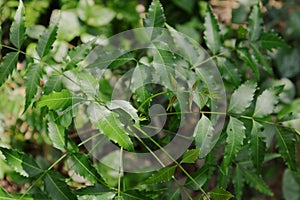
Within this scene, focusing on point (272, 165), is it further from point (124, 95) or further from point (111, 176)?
point (124, 95)

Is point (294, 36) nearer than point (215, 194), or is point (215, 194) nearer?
point (215, 194)

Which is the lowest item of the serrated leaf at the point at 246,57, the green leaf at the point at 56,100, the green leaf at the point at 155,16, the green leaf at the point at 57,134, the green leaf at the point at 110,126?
the green leaf at the point at 57,134

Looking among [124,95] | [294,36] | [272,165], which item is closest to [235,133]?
[124,95]

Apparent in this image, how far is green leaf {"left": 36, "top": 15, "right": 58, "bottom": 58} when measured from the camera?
1.28 m

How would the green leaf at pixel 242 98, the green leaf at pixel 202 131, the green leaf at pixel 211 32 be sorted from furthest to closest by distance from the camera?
1. the green leaf at pixel 211 32
2. the green leaf at pixel 242 98
3. the green leaf at pixel 202 131

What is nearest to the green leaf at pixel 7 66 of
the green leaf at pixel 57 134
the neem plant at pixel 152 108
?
the neem plant at pixel 152 108

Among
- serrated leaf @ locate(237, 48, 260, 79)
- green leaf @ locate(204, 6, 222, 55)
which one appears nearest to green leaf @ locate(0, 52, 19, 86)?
green leaf @ locate(204, 6, 222, 55)

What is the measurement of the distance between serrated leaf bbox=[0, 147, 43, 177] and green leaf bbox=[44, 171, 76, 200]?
5cm

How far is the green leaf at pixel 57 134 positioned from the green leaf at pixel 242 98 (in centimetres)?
47

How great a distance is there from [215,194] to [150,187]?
592 millimetres

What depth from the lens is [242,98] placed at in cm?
134

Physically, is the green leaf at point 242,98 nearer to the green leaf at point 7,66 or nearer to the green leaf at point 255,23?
the green leaf at point 255,23

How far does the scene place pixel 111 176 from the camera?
1915mm

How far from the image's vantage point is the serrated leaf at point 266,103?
4.43 feet
